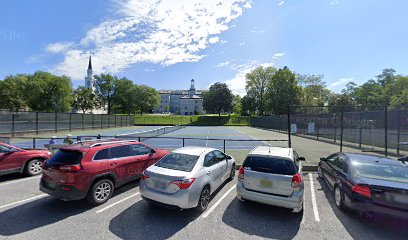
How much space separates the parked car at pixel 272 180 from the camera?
450cm

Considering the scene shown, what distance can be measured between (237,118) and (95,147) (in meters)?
60.9

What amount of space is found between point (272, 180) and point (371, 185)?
2.03 metres

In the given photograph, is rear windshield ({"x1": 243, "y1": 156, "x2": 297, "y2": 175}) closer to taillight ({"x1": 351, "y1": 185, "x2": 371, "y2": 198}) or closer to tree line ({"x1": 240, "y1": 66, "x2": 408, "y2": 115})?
taillight ({"x1": 351, "y1": 185, "x2": 371, "y2": 198})

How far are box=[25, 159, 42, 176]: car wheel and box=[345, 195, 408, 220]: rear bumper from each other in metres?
10.6

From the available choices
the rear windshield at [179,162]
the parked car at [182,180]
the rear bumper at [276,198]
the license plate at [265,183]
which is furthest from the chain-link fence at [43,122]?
the license plate at [265,183]

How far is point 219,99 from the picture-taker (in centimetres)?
7206

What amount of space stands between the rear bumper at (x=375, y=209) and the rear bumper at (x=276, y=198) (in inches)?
44.2

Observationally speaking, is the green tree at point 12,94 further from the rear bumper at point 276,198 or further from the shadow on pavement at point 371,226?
the shadow on pavement at point 371,226

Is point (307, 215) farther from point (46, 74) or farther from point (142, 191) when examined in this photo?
point (46, 74)

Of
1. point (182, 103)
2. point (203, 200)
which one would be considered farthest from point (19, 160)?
point (182, 103)

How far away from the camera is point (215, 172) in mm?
5629

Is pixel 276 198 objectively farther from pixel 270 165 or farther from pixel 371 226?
pixel 371 226

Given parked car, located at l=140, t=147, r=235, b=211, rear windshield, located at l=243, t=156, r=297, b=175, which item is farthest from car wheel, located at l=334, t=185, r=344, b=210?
parked car, located at l=140, t=147, r=235, b=211

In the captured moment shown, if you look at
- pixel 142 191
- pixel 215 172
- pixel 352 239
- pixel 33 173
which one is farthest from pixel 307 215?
pixel 33 173
